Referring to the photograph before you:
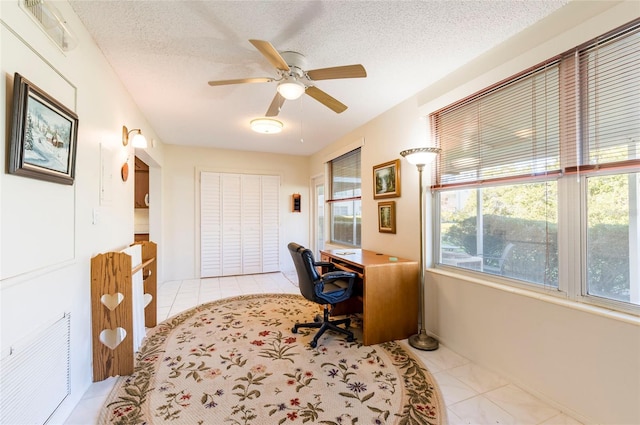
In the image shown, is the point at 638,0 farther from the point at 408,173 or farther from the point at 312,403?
the point at 312,403

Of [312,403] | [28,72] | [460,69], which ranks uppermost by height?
[460,69]

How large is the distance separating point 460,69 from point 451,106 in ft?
1.00

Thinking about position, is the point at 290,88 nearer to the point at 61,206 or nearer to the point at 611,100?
the point at 61,206

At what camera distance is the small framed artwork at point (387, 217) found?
3.11 m

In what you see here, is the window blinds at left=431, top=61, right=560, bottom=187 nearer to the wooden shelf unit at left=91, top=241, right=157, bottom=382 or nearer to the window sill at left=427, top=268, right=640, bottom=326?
the window sill at left=427, top=268, right=640, bottom=326

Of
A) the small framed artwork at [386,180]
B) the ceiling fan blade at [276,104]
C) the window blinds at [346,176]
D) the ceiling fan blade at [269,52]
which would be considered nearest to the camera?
the ceiling fan blade at [269,52]

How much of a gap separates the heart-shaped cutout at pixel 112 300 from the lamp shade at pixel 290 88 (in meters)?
1.92

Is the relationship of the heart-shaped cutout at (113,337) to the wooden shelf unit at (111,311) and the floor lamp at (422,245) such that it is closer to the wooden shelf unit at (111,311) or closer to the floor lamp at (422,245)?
the wooden shelf unit at (111,311)

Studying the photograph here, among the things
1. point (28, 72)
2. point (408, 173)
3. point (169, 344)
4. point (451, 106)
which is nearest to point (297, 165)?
point (408, 173)

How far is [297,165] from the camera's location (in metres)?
5.77

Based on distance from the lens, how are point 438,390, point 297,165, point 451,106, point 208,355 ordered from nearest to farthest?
1. point 438,390
2. point 208,355
3. point 451,106
4. point 297,165

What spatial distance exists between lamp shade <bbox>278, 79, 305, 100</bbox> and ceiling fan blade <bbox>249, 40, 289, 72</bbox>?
0.12 metres

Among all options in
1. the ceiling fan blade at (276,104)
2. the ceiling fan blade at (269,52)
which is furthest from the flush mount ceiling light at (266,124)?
the ceiling fan blade at (269,52)

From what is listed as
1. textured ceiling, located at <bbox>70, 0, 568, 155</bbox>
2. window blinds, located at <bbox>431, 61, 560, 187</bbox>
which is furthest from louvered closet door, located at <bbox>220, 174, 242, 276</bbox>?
window blinds, located at <bbox>431, 61, 560, 187</bbox>
